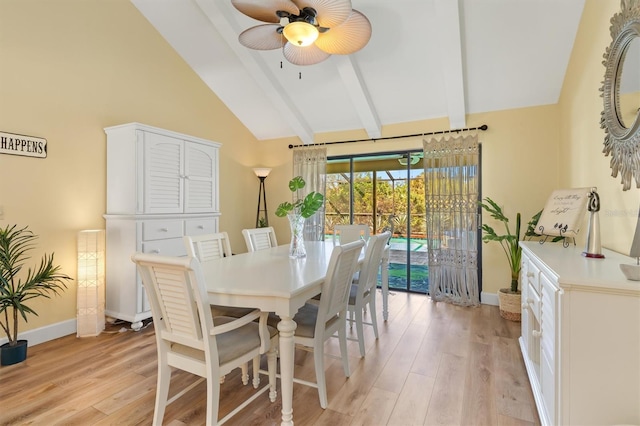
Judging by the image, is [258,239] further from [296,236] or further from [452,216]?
[452,216]

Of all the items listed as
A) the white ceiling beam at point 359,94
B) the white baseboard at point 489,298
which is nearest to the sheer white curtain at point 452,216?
the white baseboard at point 489,298

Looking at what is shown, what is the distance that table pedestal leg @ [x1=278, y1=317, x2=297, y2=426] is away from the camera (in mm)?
1585

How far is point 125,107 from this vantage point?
3.39 meters

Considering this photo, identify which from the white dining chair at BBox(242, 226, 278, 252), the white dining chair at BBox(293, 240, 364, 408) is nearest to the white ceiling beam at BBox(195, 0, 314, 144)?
the white dining chair at BBox(242, 226, 278, 252)

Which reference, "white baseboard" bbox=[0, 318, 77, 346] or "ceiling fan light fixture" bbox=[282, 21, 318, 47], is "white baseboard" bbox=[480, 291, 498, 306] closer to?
"ceiling fan light fixture" bbox=[282, 21, 318, 47]

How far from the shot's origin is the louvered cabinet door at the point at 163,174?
10.3ft

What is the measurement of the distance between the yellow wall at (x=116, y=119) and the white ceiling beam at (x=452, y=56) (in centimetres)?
34

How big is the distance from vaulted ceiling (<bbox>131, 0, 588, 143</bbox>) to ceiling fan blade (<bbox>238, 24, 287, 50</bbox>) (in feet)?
3.39

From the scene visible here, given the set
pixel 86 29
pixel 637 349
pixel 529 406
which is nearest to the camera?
pixel 637 349

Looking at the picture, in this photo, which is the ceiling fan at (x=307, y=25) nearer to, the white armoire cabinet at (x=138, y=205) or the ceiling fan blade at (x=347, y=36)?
the ceiling fan blade at (x=347, y=36)

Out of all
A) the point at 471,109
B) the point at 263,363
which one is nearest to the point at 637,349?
the point at 263,363

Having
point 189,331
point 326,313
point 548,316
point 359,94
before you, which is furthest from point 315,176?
point 548,316

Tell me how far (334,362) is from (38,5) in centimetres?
394

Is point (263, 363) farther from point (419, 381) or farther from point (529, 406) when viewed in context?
point (529, 406)
